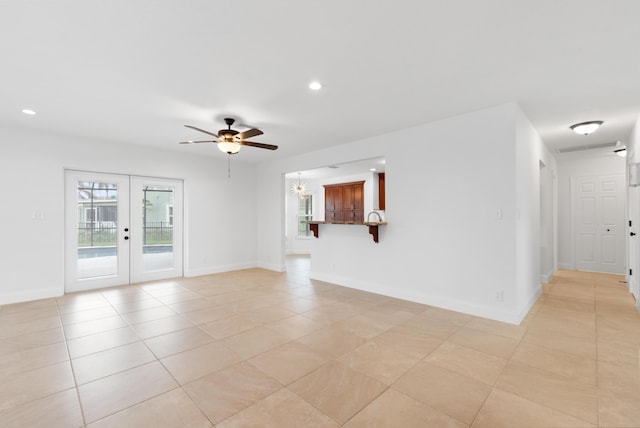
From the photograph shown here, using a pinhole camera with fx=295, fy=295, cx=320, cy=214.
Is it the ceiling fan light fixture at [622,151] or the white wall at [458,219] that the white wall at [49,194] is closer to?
the white wall at [458,219]

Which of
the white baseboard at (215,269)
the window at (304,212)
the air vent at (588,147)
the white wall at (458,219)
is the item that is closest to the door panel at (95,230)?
the white baseboard at (215,269)

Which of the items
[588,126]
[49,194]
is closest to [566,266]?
[588,126]

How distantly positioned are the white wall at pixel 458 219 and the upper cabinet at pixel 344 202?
153 inches

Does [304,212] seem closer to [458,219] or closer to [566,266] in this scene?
[458,219]

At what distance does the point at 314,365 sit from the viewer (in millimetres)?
2516

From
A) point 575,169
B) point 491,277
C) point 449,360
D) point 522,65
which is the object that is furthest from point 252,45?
point 575,169

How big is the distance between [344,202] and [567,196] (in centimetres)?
562

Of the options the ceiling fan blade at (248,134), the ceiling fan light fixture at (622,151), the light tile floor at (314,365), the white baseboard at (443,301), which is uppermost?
the ceiling fan light fixture at (622,151)

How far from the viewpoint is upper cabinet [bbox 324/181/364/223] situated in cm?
914

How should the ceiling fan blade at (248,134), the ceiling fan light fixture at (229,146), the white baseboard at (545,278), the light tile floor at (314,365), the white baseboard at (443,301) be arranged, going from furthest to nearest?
1. the white baseboard at (545,278)
2. the ceiling fan light fixture at (229,146)
3. the ceiling fan blade at (248,134)
4. the white baseboard at (443,301)
5. the light tile floor at (314,365)

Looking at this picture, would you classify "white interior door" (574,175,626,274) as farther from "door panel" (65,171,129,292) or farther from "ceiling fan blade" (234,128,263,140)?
"door panel" (65,171,129,292)

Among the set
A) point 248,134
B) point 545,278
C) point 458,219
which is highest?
point 248,134

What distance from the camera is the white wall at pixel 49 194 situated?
14.3ft

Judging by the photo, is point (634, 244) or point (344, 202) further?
point (344, 202)
